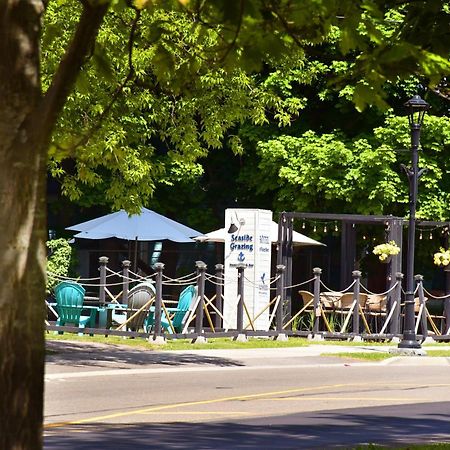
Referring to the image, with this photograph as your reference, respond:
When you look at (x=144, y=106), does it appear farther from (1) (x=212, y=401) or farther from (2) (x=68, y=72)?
(2) (x=68, y=72)

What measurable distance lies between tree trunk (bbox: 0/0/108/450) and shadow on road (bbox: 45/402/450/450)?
4540 millimetres

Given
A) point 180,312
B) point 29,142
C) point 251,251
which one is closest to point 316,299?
point 251,251

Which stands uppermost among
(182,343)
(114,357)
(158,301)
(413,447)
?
(158,301)

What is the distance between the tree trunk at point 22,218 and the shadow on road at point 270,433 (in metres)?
4.54

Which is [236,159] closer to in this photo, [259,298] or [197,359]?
[259,298]

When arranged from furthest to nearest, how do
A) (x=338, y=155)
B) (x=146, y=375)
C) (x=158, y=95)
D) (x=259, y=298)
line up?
(x=338, y=155), (x=259, y=298), (x=158, y=95), (x=146, y=375)

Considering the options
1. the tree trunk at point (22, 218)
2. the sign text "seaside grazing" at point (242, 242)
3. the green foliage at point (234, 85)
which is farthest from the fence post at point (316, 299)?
the tree trunk at point (22, 218)

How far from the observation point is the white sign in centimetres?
→ 3009

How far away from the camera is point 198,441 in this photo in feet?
38.4

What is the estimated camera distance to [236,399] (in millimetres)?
16562

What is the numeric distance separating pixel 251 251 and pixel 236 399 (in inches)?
555

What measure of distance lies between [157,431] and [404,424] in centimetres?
270

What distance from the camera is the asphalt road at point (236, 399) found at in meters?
12.1

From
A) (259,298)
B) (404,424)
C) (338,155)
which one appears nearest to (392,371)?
(259,298)
